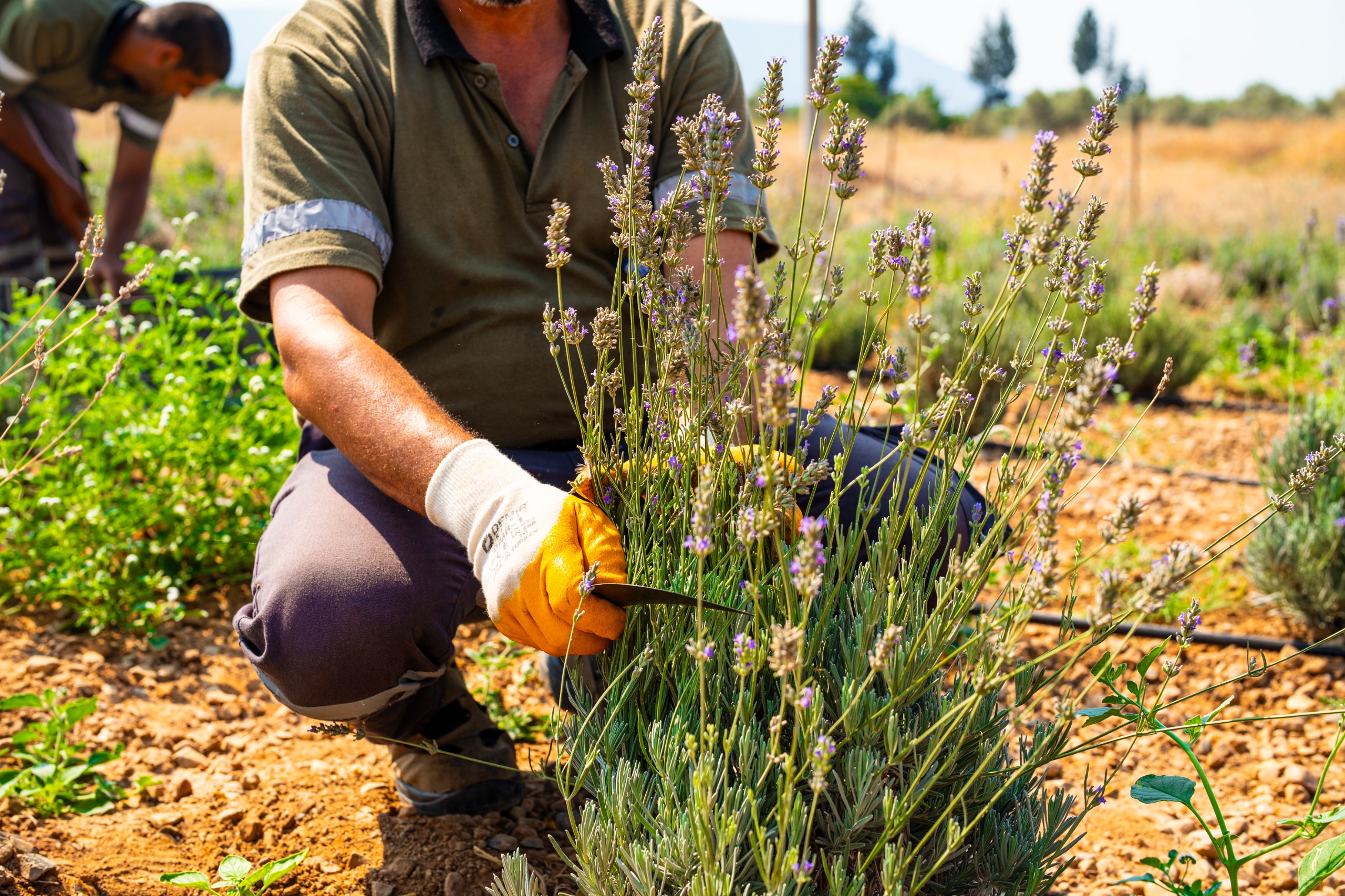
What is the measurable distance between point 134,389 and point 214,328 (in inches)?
10.1

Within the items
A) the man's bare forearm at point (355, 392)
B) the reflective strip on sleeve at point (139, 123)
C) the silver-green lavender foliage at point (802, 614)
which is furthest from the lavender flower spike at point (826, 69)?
the reflective strip on sleeve at point (139, 123)

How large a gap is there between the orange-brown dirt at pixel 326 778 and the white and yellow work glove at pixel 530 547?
0.50 m

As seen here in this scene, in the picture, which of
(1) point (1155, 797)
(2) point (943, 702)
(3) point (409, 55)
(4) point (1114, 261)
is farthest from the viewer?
(4) point (1114, 261)

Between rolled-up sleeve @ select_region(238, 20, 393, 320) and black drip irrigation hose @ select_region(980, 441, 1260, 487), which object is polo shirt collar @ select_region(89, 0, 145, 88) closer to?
rolled-up sleeve @ select_region(238, 20, 393, 320)

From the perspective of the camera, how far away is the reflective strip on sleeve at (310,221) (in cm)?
172

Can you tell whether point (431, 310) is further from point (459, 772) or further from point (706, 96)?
point (459, 772)

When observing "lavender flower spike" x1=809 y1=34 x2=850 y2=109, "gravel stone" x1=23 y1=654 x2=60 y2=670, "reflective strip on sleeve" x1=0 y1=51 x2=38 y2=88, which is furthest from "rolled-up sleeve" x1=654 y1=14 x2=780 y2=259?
"reflective strip on sleeve" x1=0 y1=51 x2=38 y2=88

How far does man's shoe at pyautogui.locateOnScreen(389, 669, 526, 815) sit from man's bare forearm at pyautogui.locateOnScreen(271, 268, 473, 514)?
532 mm

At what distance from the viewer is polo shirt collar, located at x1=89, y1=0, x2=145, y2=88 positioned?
14.2 ft

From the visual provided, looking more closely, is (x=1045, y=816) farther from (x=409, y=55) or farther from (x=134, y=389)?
(x=134, y=389)

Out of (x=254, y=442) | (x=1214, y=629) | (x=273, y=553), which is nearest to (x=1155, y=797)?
(x=273, y=553)

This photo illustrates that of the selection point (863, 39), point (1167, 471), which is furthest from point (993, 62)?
point (1167, 471)

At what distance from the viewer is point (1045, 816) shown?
136 cm

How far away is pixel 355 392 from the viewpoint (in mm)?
1555
